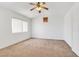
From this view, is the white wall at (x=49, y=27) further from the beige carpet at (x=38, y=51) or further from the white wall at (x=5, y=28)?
the white wall at (x=5, y=28)

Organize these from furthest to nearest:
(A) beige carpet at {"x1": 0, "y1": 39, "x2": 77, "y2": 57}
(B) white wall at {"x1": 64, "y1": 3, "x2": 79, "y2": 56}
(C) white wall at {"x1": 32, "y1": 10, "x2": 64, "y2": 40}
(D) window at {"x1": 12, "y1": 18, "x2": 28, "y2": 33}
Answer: (C) white wall at {"x1": 32, "y1": 10, "x2": 64, "y2": 40}
(D) window at {"x1": 12, "y1": 18, "x2": 28, "y2": 33}
(A) beige carpet at {"x1": 0, "y1": 39, "x2": 77, "y2": 57}
(B) white wall at {"x1": 64, "y1": 3, "x2": 79, "y2": 56}

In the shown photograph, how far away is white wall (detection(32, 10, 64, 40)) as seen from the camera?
10103 millimetres

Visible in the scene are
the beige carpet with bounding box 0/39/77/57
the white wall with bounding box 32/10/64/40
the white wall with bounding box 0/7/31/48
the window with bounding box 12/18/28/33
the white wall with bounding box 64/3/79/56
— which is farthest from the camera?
the white wall with bounding box 32/10/64/40

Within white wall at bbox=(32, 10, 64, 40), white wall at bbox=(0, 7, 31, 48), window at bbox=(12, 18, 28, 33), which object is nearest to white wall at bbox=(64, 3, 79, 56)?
white wall at bbox=(0, 7, 31, 48)

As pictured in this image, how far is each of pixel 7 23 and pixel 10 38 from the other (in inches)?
34.2

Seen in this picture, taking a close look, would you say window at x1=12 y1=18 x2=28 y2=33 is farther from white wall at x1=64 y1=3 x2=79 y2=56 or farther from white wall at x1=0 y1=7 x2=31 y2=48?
white wall at x1=64 y1=3 x2=79 y2=56

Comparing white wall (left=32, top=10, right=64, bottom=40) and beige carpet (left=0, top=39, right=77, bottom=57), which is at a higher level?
white wall (left=32, top=10, right=64, bottom=40)

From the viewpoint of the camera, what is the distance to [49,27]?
10.5 metres

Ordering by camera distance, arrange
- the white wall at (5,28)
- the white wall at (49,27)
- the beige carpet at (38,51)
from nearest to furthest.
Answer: the beige carpet at (38,51) → the white wall at (5,28) → the white wall at (49,27)

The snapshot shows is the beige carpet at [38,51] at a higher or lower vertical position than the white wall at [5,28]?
lower

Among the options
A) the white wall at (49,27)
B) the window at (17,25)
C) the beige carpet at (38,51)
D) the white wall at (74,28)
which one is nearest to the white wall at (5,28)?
the beige carpet at (38,51)

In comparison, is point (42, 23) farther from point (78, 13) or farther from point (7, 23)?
point (78, 13)

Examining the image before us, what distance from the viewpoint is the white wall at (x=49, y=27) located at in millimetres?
10103

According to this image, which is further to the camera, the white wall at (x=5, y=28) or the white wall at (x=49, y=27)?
the white wall at (x=49, y=27)
